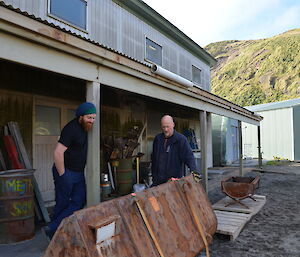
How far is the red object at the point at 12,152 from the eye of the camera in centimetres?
463

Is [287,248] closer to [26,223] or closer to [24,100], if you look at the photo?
[26,223]

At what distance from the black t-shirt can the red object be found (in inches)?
79.0

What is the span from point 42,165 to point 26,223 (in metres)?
1.72

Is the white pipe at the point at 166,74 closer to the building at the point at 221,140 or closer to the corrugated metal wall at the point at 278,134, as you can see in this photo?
the building at the point at 221,140

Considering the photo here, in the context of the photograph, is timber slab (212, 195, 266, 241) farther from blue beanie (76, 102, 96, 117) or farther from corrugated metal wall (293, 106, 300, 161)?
corrugated metal wall (293, 106, 300, 161)

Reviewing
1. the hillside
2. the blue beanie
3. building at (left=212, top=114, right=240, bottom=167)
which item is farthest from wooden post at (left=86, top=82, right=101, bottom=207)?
the hillside

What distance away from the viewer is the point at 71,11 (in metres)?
6.30

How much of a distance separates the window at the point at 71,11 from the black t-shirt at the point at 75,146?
3.97m

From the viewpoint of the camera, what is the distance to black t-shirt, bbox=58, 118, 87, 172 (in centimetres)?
307

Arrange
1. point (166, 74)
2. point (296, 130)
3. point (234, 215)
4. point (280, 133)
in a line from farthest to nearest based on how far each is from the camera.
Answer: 1. point (280, 133)
2. point (296, 130)
3. point (234, 215)
4. point (166, 74)

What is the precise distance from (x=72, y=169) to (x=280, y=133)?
69.3 feet

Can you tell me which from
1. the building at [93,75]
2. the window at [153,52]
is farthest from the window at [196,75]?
the window at [153,52]

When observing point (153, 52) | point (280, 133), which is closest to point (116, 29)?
point (153, 52)

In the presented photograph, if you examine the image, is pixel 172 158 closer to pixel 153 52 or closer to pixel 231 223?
pixel 231 223
